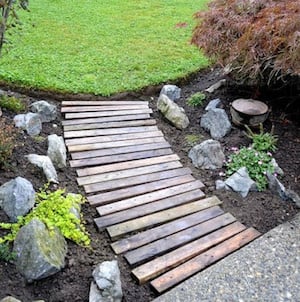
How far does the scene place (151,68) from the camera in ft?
17.2

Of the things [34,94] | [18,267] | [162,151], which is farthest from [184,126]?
[18,267]

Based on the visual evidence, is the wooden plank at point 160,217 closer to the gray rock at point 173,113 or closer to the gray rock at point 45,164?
the gray rock at point 45,164

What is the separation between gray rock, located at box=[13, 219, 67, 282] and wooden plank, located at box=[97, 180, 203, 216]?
1.95 feet

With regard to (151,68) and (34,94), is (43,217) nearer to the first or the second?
(34,94)

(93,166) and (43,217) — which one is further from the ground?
(43,217)

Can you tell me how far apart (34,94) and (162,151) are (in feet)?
5.46

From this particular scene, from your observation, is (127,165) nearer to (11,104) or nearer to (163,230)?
(163,230)

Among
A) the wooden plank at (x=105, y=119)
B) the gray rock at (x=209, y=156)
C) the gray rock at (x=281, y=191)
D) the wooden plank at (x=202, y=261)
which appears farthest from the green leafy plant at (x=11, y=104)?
the gray rock at (x=281, y=191)

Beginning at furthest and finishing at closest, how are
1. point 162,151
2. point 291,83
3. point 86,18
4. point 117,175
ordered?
1. point 86,18
2. point 291,83
3. point 162,151
4. point 117,175

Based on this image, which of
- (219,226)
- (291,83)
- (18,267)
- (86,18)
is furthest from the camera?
(86,18)

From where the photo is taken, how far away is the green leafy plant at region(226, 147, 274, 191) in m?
3.33

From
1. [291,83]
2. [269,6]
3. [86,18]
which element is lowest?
[86,18]

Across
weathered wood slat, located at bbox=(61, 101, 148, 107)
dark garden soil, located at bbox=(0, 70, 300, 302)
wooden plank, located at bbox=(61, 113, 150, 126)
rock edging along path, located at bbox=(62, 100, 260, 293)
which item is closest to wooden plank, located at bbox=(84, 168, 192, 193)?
rock edging along path, located at bbox=(62, 100, 260, 293)

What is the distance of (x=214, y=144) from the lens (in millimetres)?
3607
